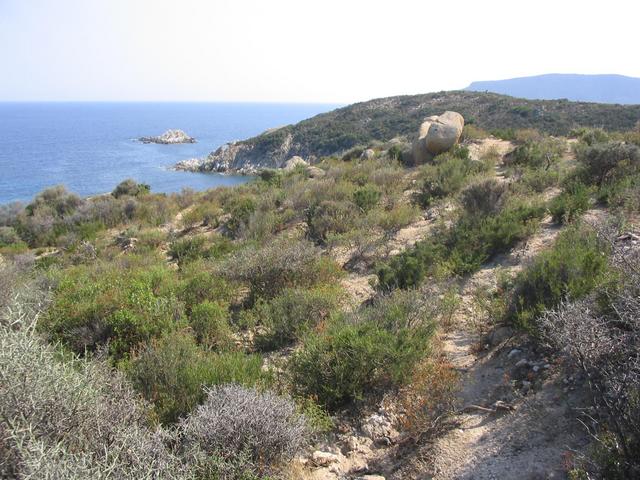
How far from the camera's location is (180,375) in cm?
387

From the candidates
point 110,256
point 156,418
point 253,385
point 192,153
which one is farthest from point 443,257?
point 192,153

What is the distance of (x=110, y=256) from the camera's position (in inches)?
462

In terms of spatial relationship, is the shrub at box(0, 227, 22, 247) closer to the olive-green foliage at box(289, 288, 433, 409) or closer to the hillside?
the olive-green foliage at box(289, 288, 433, 409)

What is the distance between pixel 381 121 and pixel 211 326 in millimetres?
53392

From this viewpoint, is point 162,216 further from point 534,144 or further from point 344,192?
point 534,144

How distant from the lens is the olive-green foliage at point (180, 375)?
365cm

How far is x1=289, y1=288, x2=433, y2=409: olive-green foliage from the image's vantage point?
4.00m

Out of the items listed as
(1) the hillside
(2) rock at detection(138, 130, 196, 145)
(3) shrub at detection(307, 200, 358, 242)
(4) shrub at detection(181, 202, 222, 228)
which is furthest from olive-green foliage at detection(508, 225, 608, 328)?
(2) rock at detection(138, 130, 196, 145)

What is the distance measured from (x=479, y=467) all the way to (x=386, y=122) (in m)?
54.3

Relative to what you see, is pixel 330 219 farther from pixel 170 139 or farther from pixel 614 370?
pixel 170 139

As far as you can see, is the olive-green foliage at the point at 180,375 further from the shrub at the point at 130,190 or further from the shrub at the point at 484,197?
the shrub at the point at 130,190

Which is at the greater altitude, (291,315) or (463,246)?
(463,246)

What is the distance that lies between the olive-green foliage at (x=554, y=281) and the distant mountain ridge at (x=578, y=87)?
133213mm

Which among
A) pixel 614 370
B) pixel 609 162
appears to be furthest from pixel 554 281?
pixel 609 162
